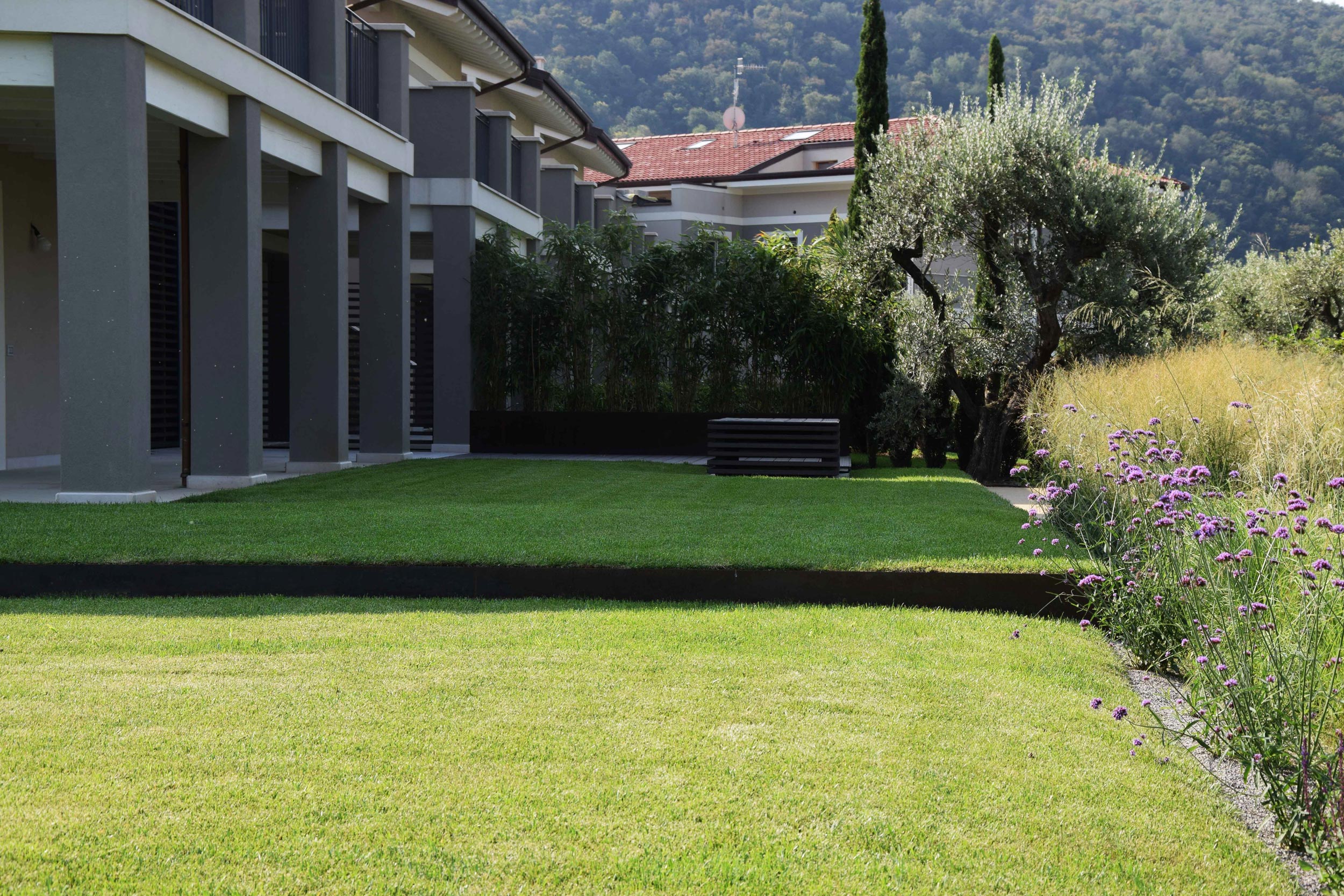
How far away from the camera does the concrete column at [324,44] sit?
1177 cm

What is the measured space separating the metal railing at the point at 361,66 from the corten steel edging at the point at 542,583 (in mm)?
8258

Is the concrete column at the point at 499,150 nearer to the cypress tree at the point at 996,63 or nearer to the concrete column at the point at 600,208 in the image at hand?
the concrete column at the point at 600,208

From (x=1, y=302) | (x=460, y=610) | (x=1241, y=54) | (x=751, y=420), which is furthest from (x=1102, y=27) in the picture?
(x=460, y=610)

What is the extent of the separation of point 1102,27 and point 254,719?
1990 inches

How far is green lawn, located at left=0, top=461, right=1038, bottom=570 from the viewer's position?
5.84 metres

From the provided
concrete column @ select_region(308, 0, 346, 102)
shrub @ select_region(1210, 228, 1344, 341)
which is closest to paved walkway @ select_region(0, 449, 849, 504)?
concrete column @ select_region(308, 0, 346, 102)

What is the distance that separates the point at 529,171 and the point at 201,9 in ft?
28.8

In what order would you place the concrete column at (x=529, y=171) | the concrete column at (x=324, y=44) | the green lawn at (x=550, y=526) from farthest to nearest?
the concrete column at (x=529, y=171), the concrete column at (x=324, y=44), the green lawn at (x=550, y=526)

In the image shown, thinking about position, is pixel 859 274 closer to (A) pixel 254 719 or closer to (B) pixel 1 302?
(B) pixel 1 302

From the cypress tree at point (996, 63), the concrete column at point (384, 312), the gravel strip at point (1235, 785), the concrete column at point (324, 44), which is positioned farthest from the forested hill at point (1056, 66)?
the gravel strip at point (1235, 785)

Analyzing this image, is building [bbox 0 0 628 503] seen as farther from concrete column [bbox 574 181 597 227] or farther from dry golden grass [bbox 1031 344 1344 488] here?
dry golden grass [bbox 1031 344 1344 488]

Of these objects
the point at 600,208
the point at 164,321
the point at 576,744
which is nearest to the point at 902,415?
the point at 164,321

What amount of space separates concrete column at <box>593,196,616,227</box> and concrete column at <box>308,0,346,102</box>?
11.2 m

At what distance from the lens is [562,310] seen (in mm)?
15398
